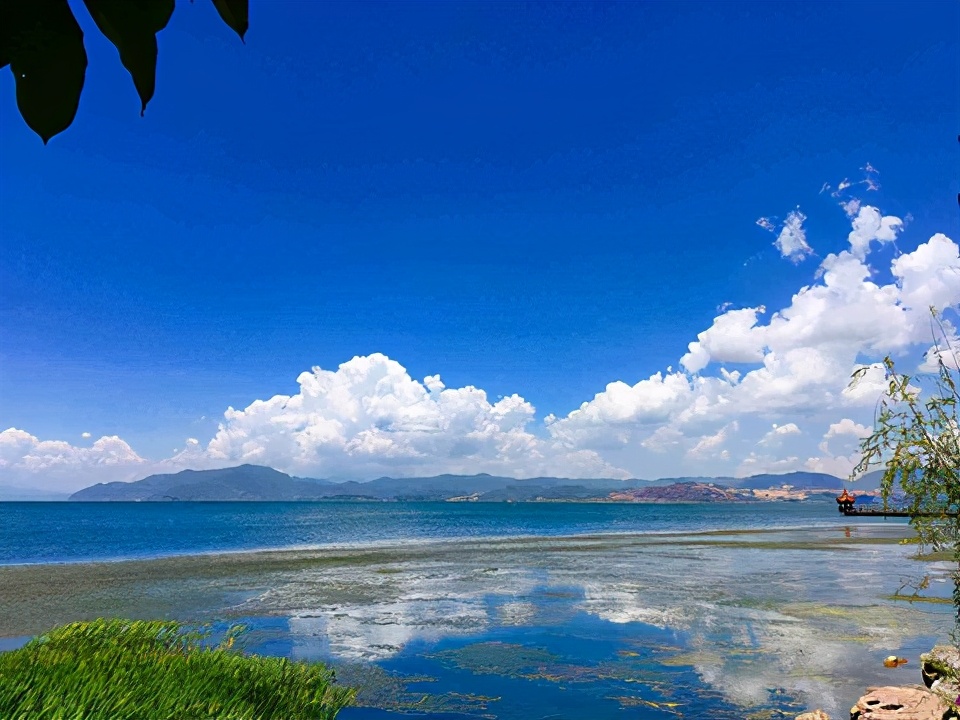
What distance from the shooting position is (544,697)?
47.6ft

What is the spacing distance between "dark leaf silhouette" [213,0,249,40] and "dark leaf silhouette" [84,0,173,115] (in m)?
0.05

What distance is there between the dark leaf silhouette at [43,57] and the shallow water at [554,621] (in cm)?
1466

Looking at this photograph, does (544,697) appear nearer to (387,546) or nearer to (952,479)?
(952,479)

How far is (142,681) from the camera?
26.9ft

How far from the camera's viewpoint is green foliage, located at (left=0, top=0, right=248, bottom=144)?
0.71 metres

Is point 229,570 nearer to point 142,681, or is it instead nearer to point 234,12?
point 142,681

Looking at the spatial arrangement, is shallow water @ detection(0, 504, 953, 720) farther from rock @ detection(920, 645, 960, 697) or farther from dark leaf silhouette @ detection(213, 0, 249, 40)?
dark leaf silhouette @ detection(213, 0, 249, 40)

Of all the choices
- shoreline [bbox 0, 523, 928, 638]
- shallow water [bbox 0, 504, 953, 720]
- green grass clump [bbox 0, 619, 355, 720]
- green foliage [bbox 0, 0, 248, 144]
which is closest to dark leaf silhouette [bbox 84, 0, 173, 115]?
green foliage [bbox 0, 0, 248, 144]

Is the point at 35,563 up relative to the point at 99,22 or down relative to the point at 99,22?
down

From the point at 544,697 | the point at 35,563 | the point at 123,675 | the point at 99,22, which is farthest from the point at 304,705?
the point at 35,563

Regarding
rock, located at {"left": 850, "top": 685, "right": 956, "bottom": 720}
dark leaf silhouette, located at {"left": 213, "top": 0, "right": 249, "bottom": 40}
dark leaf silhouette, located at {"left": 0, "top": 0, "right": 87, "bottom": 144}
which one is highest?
dark leaf silhouette, located at {"left": 213, "top": 0, "right": 249, "bottom": 40}

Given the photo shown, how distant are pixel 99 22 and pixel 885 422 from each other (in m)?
8.09

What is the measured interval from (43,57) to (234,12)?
20cm

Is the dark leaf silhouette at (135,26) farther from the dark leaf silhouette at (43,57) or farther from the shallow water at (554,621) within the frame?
the shallow water at (554,621)
